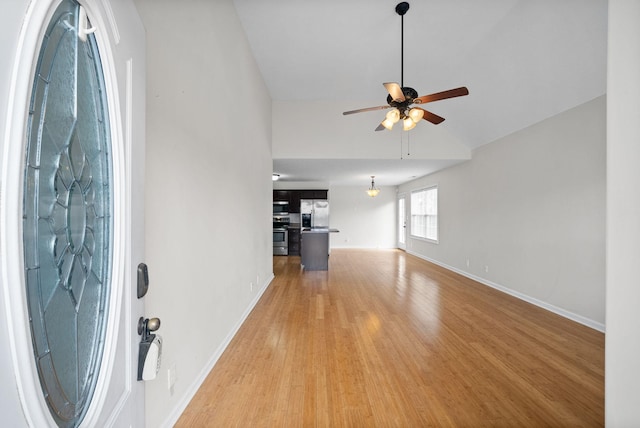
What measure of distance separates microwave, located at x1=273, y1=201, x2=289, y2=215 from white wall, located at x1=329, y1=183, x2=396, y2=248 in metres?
2.00

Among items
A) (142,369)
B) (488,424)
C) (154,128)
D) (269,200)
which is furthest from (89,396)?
(269,200)

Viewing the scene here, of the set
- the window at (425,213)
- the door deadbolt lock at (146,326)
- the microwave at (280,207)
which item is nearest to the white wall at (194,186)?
the door deadbolt lock at (146,326)

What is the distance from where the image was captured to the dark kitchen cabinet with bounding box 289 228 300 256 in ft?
28.2

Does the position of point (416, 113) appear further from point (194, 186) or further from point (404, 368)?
point (404, 368)

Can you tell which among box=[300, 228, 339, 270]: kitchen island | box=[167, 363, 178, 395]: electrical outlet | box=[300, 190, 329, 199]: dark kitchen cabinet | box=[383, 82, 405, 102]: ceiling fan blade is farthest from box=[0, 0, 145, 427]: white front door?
box=[300, 190, 329, 199]: dark kitchen cabinet

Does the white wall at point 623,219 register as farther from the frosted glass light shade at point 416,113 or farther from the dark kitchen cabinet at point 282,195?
the dark kitchen cabinet at point 282,195

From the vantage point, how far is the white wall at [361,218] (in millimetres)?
10102

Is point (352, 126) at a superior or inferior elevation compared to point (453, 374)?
superior

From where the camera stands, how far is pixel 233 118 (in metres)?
2.86

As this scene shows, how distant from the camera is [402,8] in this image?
9.41ft

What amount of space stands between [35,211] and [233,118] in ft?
8.30

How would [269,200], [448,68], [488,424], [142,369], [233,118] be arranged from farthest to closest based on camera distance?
[269,200] < [448,68] < [233,118] < [488,424] < [142,369]

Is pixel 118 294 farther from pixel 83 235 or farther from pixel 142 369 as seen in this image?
pixel 142 369

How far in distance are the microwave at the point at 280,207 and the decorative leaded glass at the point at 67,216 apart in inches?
314
